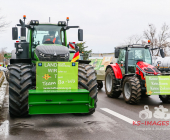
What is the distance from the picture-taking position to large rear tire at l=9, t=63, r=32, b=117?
7.00 m

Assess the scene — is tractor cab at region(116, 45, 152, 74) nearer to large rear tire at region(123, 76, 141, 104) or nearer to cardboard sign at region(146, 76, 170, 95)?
large rear tire at region(123, 76, 141, 104)

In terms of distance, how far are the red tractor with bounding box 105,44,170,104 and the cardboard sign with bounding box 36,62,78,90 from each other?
3.60 m

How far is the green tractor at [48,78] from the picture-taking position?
6402mm

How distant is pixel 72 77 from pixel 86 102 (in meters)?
0.95

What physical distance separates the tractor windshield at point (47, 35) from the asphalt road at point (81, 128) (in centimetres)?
246

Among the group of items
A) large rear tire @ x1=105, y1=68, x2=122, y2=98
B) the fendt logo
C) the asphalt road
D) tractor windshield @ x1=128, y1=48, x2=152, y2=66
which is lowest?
the asphalt road

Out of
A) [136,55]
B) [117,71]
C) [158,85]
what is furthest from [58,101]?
[117,71]

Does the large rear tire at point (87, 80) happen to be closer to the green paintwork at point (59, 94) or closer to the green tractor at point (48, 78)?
the green tractor at point (48, 78)

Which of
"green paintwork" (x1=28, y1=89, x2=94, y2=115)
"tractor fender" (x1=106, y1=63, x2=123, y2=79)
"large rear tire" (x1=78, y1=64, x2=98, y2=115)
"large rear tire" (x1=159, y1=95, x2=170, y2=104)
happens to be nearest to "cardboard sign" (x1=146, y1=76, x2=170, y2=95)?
"large rear tire" (x1=159, y1=95, x2=170, y2=104)

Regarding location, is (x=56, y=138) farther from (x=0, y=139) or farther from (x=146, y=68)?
(x=146, y=68)

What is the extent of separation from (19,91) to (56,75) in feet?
3.55

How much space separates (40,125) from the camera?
22.4ft

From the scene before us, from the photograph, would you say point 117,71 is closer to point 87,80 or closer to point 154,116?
point 154,116

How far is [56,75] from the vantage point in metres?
7.02
